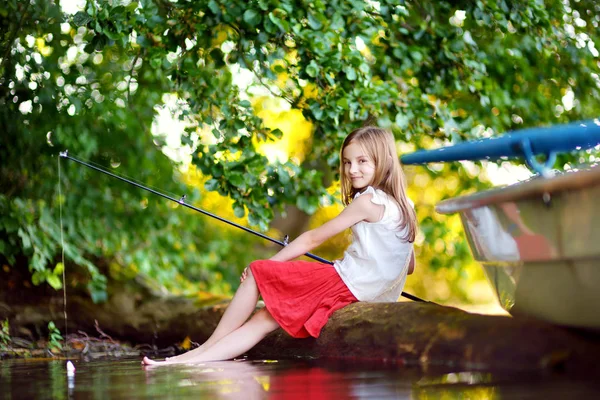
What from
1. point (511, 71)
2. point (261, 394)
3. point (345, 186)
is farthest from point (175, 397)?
point (511, 71)

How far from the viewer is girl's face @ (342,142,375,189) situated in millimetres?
4938

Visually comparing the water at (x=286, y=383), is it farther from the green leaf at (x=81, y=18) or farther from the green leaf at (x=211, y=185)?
the green leaf at (x=81, y=18)

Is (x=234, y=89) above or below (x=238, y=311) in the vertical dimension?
above

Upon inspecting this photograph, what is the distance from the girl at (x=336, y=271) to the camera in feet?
15.6

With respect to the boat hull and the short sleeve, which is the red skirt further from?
the boat hull

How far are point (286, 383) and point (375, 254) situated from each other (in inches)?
52.5

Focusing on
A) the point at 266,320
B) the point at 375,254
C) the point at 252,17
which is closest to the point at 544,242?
the point at 375,254

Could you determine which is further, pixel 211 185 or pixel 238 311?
pixel 211 185

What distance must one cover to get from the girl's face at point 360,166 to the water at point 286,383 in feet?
3.24

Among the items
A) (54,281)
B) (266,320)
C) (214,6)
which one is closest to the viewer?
(266,320)

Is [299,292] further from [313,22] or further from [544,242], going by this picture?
[313,22]

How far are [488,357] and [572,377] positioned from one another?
0.57m

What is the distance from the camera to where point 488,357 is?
3652 millimetres

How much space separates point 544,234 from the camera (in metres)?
3.37
